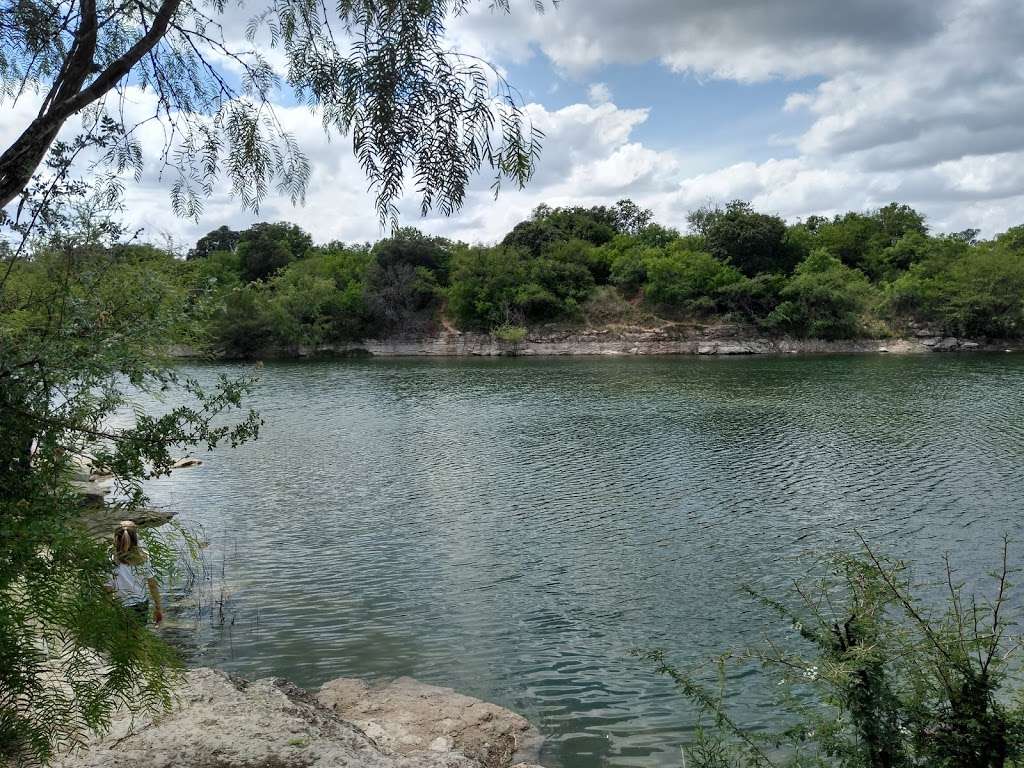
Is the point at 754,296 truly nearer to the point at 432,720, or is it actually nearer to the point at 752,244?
the point at 752,244

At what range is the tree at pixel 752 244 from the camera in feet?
256

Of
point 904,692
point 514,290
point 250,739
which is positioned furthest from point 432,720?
point 514,290

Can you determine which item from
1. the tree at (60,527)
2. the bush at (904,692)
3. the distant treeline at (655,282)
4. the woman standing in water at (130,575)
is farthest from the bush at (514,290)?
the bush at (904,692)

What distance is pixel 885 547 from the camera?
14.6 m

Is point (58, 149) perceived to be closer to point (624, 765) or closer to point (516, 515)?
point (624, 765)

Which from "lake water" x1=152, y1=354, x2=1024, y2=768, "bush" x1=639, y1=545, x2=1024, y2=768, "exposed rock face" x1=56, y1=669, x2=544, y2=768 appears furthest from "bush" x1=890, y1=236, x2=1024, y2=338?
"exposed rock face" x1=56, y1=669, x2=544, y2=768

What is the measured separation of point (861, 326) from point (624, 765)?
70.7 metres

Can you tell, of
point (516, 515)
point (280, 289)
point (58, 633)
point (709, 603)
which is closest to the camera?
point (58, 633)

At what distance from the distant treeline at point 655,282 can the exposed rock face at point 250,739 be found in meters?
67.9

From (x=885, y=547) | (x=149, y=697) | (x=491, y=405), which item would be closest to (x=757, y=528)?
(x=885, y=547)

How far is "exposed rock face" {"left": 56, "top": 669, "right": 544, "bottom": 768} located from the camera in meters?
6.27

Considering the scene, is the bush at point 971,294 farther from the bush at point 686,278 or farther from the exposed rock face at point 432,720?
the exposed rock face at point 432,720

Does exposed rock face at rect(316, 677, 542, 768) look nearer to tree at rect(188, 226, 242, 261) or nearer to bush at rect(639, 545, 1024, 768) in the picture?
bush at rect(639, 545, 1024, 768)

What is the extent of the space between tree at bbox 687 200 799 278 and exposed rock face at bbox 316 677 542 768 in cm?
7492
